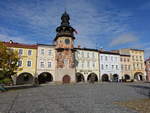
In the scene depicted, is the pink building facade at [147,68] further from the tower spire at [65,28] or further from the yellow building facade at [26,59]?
the yellow building facade at [26,59]

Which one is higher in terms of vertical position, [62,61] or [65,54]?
[65,54]

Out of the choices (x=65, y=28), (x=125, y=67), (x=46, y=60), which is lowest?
(x=125, y=67)

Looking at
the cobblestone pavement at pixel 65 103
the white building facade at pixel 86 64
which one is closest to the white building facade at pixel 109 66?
the white building facade at pixel 86 64

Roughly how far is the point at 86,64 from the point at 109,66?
942 cm

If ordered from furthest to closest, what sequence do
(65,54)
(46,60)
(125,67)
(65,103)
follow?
(125,67) < (65,54) < (46,60) < (65,103)

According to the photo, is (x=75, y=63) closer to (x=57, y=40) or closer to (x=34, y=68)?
(x=57, y=40)

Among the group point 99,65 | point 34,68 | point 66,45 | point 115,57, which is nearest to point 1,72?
point 34,68

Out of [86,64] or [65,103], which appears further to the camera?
[86,64]

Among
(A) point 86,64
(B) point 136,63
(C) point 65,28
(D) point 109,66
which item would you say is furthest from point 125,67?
(C) point 65,28

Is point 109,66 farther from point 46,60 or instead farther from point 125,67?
point 46,60

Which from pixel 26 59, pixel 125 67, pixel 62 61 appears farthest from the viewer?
pixel 125 67

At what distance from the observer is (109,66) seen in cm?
4959

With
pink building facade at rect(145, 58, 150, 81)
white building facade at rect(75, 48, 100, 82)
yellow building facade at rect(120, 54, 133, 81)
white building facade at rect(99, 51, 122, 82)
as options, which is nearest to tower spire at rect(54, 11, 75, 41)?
white building facade at rect(75, 48, 100, 82)

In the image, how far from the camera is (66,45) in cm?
4062
